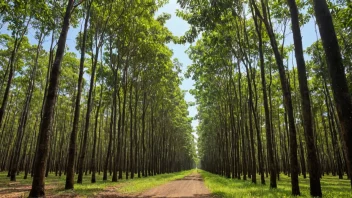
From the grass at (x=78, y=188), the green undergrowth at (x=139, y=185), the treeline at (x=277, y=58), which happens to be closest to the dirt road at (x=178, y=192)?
the green undergrowth at (x=139, y=185)

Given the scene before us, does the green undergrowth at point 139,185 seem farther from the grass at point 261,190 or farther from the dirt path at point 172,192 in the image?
the grass at point 261,190

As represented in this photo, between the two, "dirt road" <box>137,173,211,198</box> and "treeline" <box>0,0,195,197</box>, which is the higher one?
"treeline" <box>0,0,195,197</box>

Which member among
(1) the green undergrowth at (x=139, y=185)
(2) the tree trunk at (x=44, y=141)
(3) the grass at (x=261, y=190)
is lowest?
(1) the green undergrowth at (x=139, y=185)

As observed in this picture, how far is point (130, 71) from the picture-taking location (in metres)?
30.1

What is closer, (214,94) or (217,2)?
(217,2)

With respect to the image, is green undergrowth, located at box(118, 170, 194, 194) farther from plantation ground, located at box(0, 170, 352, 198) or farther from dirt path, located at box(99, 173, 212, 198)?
dirt path, located at box(99, 173, 212, 198)

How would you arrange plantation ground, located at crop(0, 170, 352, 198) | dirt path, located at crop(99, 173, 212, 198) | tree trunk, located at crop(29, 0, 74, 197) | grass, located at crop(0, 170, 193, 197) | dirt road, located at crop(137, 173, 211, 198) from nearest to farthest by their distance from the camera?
tree trunk, located at crop(29, 0, 74, 197), plantation ground, located at crop(0, 170, 352, 198), grass, located at crop(0, 170, 193, 197), dirt path, located at crop(99, 173, 212, 198), dirt road, located at crop(137, 173, 211, 198)

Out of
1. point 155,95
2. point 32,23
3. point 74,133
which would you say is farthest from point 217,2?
point 155,95

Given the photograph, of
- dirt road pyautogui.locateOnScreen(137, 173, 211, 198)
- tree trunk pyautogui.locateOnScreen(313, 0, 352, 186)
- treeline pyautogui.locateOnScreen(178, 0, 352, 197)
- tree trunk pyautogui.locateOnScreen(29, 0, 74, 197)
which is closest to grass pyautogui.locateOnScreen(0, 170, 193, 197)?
dirt road pyautogui.locateOnScreen(137, 173, 211, 198)

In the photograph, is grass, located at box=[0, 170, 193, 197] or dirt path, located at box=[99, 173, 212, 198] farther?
dirt path, located at box=[99, 173, 212, 198]

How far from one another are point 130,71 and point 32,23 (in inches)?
459

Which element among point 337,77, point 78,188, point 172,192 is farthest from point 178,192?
point 337,77

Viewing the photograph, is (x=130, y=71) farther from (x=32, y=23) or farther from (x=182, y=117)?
(x=182, y=117)

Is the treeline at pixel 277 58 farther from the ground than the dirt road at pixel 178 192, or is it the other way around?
the treeline at pixel 277 58
